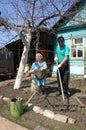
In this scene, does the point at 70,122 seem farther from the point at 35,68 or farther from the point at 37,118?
the point at 35,68

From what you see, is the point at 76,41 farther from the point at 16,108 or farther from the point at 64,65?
the point at 16,108

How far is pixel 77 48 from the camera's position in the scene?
50.8ft

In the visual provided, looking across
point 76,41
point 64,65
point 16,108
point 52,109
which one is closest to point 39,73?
point 64,65

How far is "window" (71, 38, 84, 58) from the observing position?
15.3 metres

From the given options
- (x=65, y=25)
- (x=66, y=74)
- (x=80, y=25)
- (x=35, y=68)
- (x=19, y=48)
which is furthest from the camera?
(x=19, y=48)

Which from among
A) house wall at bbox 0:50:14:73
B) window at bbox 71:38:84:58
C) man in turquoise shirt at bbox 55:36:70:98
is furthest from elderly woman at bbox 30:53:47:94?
house wall at bbox 0:50:14:73

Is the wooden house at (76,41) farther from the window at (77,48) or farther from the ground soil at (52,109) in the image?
the ground soil at (52,109)

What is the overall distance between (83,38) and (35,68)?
7.56 metres

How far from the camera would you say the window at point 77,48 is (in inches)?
604

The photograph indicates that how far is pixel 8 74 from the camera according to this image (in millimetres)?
15172

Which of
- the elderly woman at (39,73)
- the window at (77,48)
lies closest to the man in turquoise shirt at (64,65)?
the elderly woman at (39,73)

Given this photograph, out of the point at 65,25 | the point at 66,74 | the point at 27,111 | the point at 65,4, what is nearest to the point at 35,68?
the point at 66,74

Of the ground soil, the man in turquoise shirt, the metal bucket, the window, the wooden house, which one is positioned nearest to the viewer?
the ground soil

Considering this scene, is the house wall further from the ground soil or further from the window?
the ground soil
